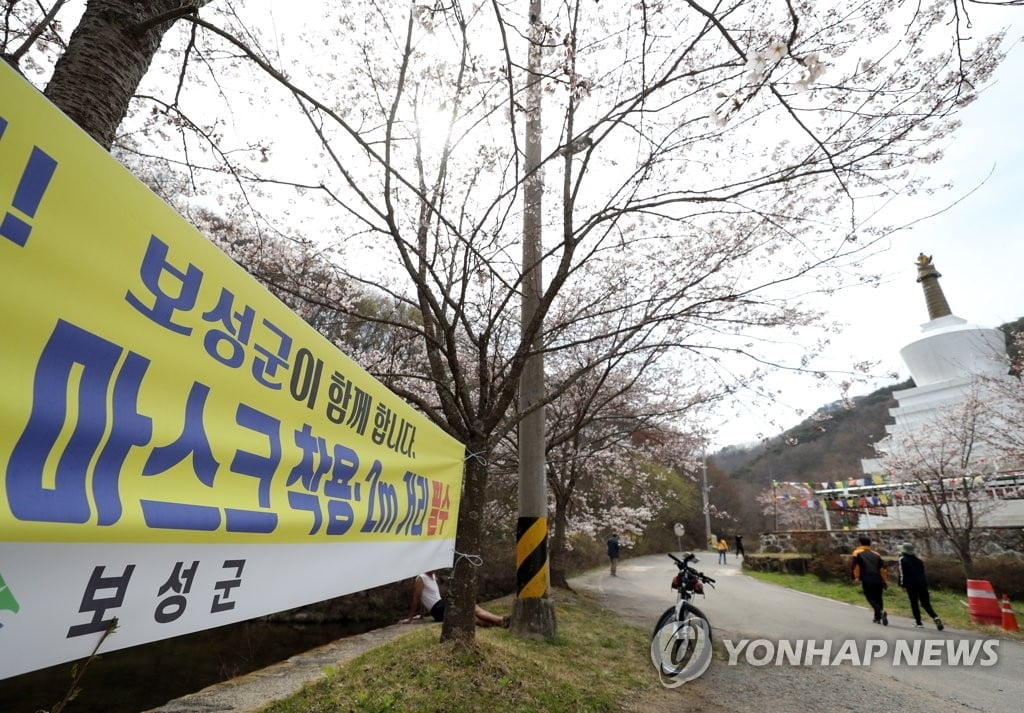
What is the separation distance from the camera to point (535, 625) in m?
6.56

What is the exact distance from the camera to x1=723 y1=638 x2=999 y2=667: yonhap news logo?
6.42m

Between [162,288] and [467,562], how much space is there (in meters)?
4.04

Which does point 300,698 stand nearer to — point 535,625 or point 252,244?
point 535,625

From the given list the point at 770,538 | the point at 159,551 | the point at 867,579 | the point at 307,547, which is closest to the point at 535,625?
the point at 307,547

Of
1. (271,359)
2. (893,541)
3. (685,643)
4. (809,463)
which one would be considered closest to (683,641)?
(685,643)

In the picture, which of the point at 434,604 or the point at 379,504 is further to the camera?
the point at 434,604

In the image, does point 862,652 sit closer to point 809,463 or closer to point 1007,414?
point 1007,414

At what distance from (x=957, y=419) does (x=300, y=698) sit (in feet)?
65.8

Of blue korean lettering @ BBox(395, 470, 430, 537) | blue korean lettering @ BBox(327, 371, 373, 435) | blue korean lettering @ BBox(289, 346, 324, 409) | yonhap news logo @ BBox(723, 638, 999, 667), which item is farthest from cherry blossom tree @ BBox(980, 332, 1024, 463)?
blue korean lettering @ BBox(289, 346, 324, 409)

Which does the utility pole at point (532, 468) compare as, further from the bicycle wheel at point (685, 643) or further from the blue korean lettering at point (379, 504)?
the blue korean lettering at point (379, 504)

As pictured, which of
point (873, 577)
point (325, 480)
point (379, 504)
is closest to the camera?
point (325, 480)

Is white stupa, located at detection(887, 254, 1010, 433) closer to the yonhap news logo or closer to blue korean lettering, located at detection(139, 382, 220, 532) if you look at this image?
the yonhap news logo

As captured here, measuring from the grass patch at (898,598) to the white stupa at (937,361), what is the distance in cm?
526

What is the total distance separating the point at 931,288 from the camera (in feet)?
87.8
